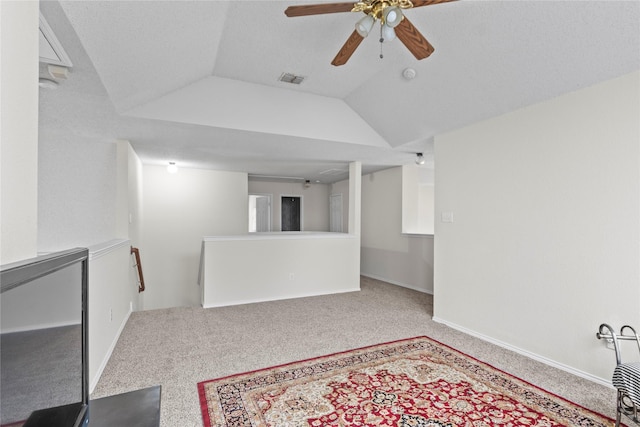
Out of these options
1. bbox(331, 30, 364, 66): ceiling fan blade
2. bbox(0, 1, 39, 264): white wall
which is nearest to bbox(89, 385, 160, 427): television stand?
bbox(0, 1, 39, 264): white wall

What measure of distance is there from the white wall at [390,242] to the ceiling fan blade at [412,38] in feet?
12.3

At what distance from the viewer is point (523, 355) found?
2.87 m

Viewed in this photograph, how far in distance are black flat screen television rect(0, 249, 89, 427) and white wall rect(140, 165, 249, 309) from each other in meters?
5.24

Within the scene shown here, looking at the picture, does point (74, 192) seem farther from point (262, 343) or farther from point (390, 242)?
point (390, 242)

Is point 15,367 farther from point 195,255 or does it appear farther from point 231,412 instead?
point 195,255

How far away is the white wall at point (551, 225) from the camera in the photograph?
7.58 ft

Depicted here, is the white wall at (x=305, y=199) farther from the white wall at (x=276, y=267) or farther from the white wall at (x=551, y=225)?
the white wall at (x=551, y=225)

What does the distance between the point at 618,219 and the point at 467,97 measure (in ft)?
5.04

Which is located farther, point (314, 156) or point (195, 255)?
point (195, 255)

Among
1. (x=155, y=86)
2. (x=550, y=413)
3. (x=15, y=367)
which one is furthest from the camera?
(x=155, y=86)

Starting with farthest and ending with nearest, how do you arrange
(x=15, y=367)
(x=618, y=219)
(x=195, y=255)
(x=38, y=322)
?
1. (x=195, y=255)
2. (x=618, y=219)
3. (x=38, y=322)
4. (x=15, y=367)

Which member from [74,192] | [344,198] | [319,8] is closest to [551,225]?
[319,8]

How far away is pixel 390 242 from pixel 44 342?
230 inches

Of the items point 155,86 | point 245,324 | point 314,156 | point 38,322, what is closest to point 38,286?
point 38,322
